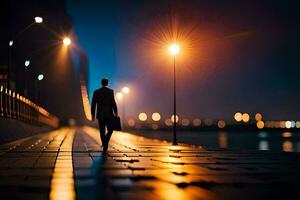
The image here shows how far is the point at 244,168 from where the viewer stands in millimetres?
11812

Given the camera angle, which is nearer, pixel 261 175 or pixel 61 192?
pixel 61 192

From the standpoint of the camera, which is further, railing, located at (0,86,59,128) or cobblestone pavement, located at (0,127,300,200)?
railing, located at (0,86,59,128)

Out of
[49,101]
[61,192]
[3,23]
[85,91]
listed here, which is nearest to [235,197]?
[61,192]

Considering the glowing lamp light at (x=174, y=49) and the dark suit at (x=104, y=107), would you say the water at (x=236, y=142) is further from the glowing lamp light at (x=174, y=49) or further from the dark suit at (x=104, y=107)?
the dark suit at (x=104, y=107)

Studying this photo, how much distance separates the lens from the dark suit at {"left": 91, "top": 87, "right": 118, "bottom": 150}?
17.8m

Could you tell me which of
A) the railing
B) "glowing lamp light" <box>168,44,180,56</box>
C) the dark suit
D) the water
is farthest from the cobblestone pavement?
the railing

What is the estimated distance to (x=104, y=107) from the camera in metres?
17.9

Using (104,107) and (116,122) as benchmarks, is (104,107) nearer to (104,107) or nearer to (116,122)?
(104,107)

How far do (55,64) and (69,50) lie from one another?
788 inches

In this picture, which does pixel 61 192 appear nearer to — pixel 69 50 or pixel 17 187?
pixel 17 187

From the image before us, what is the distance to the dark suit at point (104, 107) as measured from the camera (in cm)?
1784

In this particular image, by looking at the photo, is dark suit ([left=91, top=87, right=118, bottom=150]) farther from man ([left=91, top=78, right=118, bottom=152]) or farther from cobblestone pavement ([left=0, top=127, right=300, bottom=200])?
cobblestone pavement ([left=0, top=127, right=300, bottom=200])

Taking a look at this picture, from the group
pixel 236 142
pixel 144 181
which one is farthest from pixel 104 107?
pixel 236 142

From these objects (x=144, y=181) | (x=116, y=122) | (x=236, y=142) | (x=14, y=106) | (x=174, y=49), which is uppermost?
(x=174, y=49)
